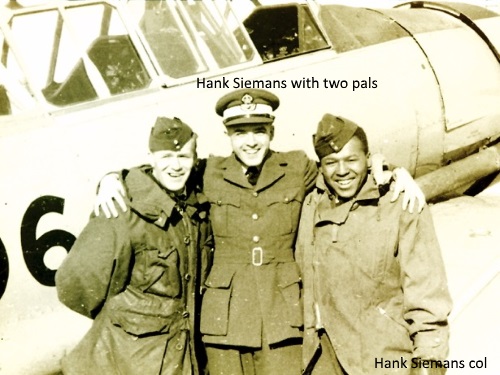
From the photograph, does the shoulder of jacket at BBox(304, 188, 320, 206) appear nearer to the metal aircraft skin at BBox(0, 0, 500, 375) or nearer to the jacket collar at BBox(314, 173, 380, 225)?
the jacket collar at BBox(314, 173, 380, 225)

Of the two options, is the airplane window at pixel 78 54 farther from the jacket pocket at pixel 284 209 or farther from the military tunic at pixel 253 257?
the jacket pocket at pixel 284 209

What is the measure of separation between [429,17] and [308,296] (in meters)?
4.07

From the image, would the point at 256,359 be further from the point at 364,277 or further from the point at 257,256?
the point at 364,277

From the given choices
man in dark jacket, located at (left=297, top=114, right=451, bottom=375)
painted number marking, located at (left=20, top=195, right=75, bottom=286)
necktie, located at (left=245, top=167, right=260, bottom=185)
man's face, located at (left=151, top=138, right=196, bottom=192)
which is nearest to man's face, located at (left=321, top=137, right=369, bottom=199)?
man in dark jacket, located at (left=297, top=114, right=451, bottom=375)

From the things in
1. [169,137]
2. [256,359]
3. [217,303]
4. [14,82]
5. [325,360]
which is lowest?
[325,360]

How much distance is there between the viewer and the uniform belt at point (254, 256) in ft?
8.51

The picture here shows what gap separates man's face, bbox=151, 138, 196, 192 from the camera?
7.75ft

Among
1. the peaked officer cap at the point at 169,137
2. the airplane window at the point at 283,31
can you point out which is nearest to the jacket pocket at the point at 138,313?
the peaked officer cap at the point at 169,137

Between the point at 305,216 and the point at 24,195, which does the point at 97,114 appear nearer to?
the point at 24,195

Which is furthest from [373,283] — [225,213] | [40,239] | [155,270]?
[40,239]

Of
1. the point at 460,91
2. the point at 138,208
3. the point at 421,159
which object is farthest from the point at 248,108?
the point at 460,91

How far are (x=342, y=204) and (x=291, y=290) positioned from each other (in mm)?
472

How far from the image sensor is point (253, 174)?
2.70m

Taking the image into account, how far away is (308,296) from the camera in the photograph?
2.55 m
